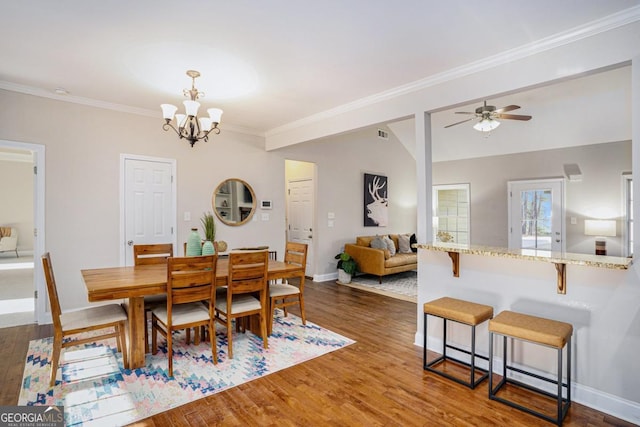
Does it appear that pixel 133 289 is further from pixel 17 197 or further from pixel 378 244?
pixel 17 197

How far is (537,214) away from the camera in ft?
20.3

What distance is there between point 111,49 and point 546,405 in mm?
4286

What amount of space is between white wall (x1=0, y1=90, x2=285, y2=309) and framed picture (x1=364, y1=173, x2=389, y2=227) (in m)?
3.37

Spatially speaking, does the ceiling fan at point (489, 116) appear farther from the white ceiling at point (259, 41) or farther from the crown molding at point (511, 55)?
the white ceiling at point (259, 41)

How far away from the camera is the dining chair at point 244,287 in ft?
9.68

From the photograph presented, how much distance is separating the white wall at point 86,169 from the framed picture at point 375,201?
11.0 feet

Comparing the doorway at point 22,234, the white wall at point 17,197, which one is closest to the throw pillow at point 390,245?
the doorway at point 22,234

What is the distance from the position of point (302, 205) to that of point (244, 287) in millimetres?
3757

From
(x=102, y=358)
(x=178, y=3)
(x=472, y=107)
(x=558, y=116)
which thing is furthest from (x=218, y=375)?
(x=558, y=116)

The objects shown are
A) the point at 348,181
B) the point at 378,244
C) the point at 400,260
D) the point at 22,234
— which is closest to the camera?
the point at 400,260

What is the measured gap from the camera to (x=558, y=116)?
212 inches

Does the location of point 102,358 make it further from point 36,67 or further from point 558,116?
point 558,116

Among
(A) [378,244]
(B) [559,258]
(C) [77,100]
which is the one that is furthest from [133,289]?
(A) [378,244]

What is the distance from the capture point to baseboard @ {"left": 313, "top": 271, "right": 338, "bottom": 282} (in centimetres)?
626
